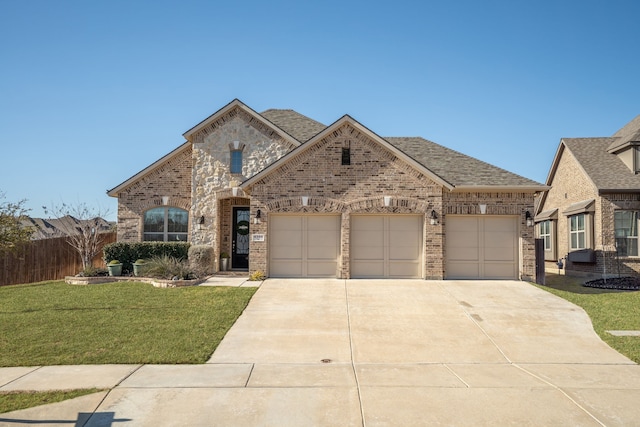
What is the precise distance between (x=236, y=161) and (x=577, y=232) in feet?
53.6

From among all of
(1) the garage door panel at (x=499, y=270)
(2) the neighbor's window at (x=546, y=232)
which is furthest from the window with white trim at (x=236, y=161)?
(2) the neighbor's window at (x=546, y=232)

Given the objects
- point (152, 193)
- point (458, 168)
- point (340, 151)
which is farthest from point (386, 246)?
point (152, 193)

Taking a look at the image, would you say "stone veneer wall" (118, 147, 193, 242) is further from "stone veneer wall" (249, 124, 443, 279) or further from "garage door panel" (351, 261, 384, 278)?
"garage door panel" (351, 261, 384, 278)

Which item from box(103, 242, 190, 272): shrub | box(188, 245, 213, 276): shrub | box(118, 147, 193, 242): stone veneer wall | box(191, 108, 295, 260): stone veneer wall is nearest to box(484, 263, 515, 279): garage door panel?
box(191, 108, 295, 260): stone veneer wall

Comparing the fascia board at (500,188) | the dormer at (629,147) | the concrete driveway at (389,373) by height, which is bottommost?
the concrete driveway at (389,373)

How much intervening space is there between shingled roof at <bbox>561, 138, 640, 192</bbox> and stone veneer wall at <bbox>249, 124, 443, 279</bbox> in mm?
9438

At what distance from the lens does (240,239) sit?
20125 mm

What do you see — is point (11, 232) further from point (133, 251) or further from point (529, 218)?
point (529, 218)

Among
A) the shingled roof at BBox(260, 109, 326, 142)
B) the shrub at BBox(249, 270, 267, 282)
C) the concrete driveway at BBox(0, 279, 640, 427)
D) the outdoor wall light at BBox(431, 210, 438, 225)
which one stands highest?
the shingled roof at BBox(260, 109, 326, 142)

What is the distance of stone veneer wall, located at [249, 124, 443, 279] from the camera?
54.6 ft

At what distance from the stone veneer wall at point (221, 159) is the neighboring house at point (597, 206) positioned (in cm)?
1375

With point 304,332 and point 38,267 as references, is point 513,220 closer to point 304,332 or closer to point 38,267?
point 304,332

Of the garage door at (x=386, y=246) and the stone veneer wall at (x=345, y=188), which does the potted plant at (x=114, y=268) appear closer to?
the stone veneer wall at (x=345, y=188)

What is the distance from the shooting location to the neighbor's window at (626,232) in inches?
802
